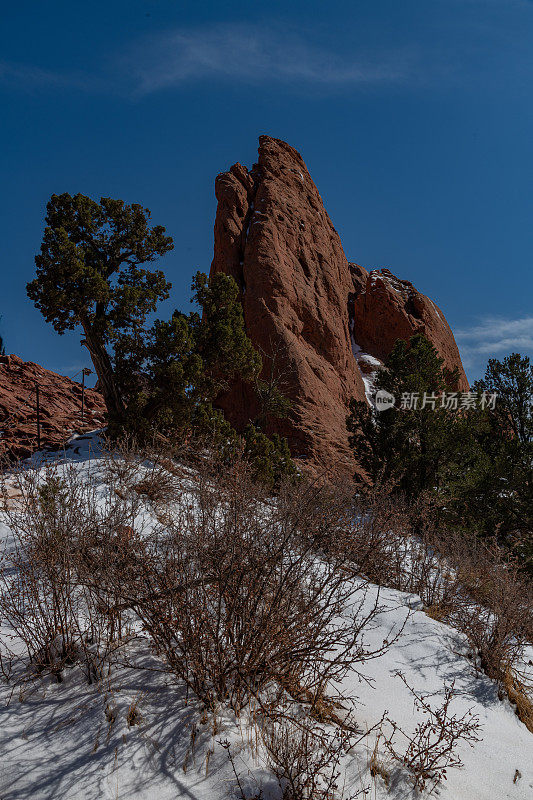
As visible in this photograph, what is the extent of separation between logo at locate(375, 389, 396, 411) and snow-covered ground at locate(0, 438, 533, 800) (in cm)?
1220

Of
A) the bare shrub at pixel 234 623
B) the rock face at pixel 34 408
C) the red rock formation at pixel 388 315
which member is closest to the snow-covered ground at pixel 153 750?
the bare shrub at pixel 234 623

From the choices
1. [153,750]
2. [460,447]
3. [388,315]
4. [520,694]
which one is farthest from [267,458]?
[388,315]

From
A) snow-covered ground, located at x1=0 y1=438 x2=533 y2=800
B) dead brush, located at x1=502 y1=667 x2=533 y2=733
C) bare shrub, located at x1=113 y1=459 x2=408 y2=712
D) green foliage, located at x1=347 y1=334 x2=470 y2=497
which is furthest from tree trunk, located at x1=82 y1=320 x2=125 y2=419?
dead brush, located at x1=502 y1=667 x2=533 y2=733

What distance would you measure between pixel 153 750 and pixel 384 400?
46.5 ft

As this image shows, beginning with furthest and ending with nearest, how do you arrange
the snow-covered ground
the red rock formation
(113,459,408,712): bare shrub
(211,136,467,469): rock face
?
the red rock formation, (211,136,467,469): rock face, (113,459,408,712): bare shrub, the snow-covered ground

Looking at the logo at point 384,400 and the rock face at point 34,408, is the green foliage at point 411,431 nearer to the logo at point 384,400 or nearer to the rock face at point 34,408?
the logo at point 384,400

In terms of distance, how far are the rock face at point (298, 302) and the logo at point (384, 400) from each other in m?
2.54

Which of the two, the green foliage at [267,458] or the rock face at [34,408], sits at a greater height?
the rock face at [34,408]

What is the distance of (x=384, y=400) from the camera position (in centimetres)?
1579

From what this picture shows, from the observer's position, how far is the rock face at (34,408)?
459 inches

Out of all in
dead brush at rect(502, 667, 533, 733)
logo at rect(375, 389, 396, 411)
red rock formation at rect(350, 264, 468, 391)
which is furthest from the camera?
red rock formation at rect(350, 264, 468, 391)

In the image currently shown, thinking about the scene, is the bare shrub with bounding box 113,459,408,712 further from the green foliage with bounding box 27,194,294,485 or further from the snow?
the snow

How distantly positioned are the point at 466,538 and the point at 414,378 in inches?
234

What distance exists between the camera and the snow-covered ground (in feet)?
7.70
